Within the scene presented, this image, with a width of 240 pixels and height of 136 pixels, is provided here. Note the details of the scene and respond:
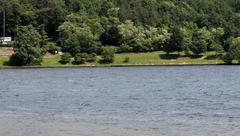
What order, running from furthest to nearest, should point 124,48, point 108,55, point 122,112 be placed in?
point 124,48
point 108,55
point 122,112

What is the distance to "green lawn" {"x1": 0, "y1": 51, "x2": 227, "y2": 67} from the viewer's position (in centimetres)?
17623

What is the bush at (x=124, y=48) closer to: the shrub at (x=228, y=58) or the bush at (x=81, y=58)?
the bush at (x=81, y=58)

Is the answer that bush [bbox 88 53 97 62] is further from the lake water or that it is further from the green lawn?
the lake water

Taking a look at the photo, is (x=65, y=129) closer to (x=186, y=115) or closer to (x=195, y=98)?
(x=186, y=115)

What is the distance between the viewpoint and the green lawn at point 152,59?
176 metres

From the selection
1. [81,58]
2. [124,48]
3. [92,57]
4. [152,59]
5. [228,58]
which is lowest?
[152,59]

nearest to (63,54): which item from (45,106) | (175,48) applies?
(175,48)

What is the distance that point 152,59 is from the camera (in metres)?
182

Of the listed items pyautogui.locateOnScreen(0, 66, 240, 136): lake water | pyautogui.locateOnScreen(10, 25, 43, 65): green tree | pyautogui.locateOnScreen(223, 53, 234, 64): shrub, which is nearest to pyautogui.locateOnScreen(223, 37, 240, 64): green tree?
pyautogui.locateOnScreen(223, 53, 234, 64): shrub

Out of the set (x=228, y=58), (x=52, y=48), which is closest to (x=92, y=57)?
(x=52, y=48)

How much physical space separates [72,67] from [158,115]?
122 m

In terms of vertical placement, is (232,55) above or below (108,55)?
below

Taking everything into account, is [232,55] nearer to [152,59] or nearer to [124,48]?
[152,59]

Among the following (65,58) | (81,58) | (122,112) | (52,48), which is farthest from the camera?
(52,48)
